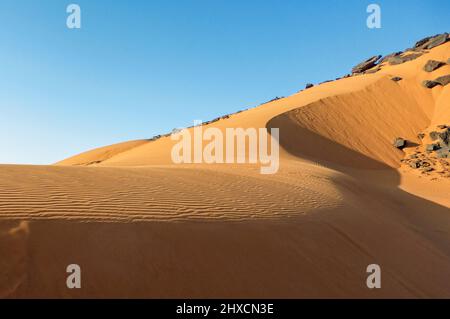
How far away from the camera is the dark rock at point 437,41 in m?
34.4

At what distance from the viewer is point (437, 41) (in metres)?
35.0

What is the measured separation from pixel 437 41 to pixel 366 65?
7130 mm

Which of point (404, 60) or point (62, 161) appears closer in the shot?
A: point (404, 60)

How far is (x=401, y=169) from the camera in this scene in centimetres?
1934

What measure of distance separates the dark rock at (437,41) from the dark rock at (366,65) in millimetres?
5771

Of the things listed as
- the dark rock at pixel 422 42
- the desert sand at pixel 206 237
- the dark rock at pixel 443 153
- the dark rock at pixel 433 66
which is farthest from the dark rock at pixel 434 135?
the dark rock at pixel 422 42

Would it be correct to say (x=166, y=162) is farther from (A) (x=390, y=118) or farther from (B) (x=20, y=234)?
(A) (x=390, y=118)

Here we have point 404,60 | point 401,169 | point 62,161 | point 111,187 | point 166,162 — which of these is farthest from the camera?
point 62,161

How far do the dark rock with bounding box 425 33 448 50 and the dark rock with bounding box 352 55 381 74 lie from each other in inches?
227

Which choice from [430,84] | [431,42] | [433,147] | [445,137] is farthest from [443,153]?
[431,42]

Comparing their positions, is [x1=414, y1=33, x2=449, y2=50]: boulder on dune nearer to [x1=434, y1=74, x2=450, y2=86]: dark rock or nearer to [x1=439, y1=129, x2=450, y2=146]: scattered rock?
[x1=434, y1=74, x2=450, y2=86]: dark rock

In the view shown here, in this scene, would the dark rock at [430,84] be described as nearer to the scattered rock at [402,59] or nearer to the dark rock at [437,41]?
the scattered rock at [402,59]
